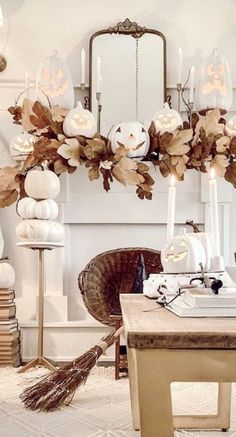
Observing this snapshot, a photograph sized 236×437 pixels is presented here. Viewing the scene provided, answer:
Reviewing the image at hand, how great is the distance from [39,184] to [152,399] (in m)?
2.62

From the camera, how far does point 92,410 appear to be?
2.68m

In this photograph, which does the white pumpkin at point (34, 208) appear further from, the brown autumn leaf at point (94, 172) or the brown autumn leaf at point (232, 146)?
the brown autumn leaf at point (232, 146)

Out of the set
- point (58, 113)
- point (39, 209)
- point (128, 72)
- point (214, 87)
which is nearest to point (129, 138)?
point (58, 113)

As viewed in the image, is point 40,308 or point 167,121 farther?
point 40,308

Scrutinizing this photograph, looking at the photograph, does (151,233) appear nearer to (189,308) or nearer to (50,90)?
(50,90)

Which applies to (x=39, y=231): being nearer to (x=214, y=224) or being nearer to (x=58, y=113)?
(x=58, y=113)

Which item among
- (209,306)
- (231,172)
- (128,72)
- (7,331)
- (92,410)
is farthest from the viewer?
(128,72)

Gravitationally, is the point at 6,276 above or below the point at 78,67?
below

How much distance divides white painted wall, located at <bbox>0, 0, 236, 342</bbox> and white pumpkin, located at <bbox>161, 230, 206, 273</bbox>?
2214mm

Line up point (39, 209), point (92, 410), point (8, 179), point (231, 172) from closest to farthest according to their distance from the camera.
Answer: point (92, 410) < point (8, 179) < point (231, 172) < point (39, 209)

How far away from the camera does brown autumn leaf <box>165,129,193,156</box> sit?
10.6 ft

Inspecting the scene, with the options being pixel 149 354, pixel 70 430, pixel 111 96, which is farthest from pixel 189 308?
pixel 111 96

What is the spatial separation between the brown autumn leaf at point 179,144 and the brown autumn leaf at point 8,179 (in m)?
0.89

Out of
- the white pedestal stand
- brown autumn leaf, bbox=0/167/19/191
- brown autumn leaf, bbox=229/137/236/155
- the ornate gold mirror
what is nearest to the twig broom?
the white pedestal stand
